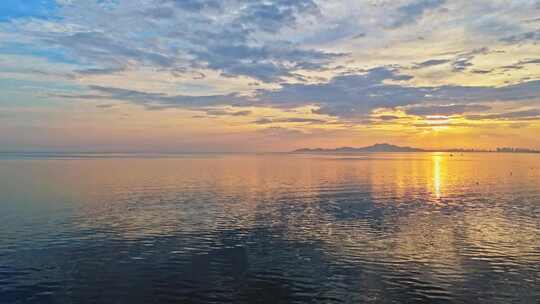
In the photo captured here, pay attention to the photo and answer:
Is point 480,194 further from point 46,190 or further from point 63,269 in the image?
point 46,190

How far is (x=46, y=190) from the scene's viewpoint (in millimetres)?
97750

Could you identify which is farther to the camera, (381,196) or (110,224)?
(381,196)

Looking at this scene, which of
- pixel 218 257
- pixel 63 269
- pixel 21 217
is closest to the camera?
pixel 63 269

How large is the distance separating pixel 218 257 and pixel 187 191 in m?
57.5

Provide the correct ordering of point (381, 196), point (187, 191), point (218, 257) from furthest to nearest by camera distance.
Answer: point (187, 191) < point (381, 196) < point (218, 257)

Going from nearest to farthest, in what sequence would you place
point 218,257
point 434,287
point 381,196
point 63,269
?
point 434,287 → point 63,269 → point 218,257 → point 381,196

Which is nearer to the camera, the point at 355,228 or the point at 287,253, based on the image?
the point at 287,253

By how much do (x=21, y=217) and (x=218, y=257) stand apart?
3489 centimetres

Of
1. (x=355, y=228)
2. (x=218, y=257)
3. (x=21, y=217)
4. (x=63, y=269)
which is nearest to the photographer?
(x=63, y=269)

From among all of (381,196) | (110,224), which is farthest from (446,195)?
(110,224)

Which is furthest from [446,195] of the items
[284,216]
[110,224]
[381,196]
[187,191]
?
[110,224]

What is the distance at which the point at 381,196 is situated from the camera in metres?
93.5

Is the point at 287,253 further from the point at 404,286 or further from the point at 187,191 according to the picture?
the point at 187,191

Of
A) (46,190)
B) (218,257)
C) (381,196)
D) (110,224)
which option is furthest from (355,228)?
(46,190)
